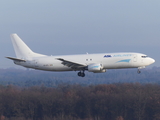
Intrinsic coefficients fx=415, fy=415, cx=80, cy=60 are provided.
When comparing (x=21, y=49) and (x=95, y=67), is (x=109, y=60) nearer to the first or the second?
(x=95, y=67)

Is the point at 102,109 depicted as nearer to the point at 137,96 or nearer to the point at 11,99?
the point at 137,96

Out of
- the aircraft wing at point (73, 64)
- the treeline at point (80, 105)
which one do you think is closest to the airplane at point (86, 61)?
the aircraft wing at point (73, 64)

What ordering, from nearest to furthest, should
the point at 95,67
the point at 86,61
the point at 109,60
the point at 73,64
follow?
1. the point at 95,67
2. the point at 109,60
3. the point at 73,64
4. the point at 86,61

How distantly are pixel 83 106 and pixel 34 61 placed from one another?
49602mm

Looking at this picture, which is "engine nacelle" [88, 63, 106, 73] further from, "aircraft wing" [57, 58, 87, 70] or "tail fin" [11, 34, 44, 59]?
"tail fin" [11, 34, 44, 59]

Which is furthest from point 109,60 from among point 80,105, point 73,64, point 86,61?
point 80,105

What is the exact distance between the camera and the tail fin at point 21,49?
3059 inches

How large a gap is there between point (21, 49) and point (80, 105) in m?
48.1

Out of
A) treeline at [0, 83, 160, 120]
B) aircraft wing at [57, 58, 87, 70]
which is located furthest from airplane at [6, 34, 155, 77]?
treeline at [0, 83, 160, 120]

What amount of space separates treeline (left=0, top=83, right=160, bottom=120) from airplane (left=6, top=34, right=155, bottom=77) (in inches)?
1517

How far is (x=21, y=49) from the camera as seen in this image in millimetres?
79000

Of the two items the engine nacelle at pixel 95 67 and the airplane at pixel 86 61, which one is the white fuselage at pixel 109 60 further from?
the engine nacelle at pixel 95 67

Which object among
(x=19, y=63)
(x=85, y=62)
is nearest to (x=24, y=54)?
(x=19, y=63)

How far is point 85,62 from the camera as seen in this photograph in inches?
2847
